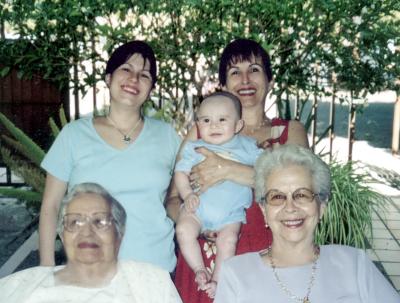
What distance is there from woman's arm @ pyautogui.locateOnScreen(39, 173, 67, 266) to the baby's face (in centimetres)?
68

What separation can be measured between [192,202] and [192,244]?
0.61 ft

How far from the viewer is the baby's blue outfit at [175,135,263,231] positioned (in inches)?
97.7

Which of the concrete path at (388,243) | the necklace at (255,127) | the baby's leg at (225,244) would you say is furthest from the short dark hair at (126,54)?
the concrete path at (388,243)

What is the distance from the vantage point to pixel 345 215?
4.89 m

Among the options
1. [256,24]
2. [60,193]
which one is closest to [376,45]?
[256,24]

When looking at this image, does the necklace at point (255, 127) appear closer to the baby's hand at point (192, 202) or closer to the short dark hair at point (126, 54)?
the baby's hand at point (192, 202)

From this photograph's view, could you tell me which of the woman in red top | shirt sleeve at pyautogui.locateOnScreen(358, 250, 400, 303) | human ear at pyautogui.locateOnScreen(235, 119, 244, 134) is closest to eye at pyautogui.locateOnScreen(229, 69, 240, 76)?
the woman in red top

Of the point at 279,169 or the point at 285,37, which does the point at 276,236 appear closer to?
the point at 279,169

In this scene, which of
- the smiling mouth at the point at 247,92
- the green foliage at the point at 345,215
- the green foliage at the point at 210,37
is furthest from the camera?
the green foliage at the point at 345,215

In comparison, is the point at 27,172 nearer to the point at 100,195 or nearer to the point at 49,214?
the point at 49,214

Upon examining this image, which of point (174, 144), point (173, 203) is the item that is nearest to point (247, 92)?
point (174, 144)

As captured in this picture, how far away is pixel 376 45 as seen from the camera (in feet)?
15.3

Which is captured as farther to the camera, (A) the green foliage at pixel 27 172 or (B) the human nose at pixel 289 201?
(A) the green foliage at pixel 27 172

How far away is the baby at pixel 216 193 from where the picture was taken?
2.44 meters
